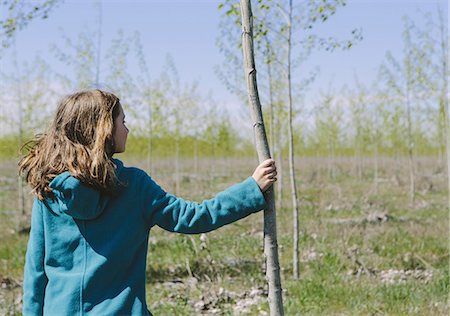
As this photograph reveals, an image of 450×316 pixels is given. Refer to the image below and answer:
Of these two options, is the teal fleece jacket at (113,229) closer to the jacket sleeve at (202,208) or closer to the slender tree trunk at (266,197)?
the jacket sleeve at (202,208)

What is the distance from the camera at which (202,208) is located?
6.87ft

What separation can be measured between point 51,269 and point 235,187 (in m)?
0.77

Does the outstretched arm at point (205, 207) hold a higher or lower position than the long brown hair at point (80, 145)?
lower

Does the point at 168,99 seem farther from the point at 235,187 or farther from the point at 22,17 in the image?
the point at 235,187

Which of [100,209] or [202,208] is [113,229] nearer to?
[100,209]

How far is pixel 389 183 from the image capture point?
20000 millimetres

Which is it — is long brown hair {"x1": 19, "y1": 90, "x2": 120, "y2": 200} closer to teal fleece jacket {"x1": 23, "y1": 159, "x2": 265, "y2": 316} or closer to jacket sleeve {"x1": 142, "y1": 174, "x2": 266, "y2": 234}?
teal fleece jacket {"x1": 23, "y1": 159, "x2": 265, "y2": 316}

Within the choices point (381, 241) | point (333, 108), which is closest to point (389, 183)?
point (333, 108)

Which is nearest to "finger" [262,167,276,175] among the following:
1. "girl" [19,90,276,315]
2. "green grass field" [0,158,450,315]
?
"girl" [19,90,276,315]

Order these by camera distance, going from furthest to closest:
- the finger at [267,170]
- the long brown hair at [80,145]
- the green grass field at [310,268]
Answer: the green grass field at [310,268] < the finger at [267,170] < the long brown hair at [80,145]

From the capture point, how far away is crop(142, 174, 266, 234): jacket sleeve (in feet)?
6.87

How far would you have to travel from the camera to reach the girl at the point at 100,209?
6.84 feet

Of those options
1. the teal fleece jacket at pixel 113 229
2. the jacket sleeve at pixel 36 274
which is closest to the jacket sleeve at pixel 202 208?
the teal fleece jacket at pixel 113 229

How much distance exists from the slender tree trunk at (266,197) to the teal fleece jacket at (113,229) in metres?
0.15
